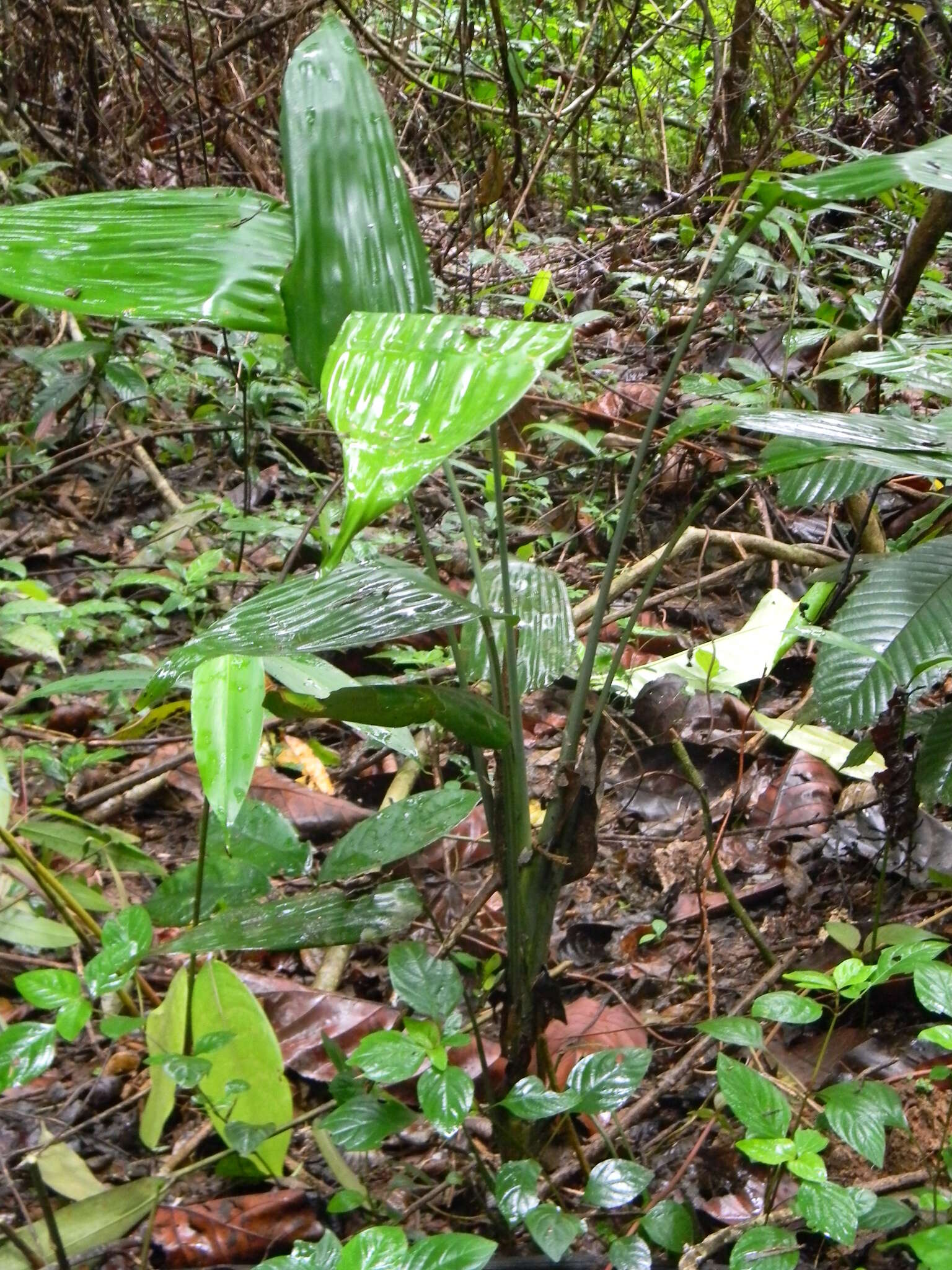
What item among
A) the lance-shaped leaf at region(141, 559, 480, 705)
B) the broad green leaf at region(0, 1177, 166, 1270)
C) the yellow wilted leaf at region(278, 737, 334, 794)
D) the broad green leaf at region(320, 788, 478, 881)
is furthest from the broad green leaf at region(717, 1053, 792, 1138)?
the yellow wilted leaf at region(278, 737, 334, 794)

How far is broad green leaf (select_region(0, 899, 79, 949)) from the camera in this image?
123 cm

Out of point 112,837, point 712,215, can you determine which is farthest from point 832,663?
point 712,215

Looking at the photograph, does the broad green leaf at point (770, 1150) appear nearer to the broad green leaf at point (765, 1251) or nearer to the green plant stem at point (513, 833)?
the broad green leaf at point (765, 1251)

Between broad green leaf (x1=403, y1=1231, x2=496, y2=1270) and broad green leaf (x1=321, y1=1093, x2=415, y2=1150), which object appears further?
broad green leaf (x1=321, y1=1093, x2=415, y2=1150)

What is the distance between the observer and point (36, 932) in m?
1.24

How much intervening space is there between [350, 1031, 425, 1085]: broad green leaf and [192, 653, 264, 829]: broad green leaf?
0.26m

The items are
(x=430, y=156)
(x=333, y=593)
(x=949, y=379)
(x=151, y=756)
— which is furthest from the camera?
(x=430, y=156)

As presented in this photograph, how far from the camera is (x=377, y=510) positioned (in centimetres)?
61

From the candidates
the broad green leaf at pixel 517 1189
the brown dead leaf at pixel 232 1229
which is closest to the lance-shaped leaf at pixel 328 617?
the broad green leaf at pixel 517 1189

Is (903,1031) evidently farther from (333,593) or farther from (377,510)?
(377,510)

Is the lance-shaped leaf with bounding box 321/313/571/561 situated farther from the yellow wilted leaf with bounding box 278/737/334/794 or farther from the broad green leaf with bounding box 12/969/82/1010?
the yellow wilted leaf with bounding box 278/737/334/794

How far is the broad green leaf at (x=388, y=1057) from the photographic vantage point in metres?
0.87

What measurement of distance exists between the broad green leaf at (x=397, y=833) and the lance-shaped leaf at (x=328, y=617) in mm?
268

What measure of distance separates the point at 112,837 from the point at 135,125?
2.80 m
